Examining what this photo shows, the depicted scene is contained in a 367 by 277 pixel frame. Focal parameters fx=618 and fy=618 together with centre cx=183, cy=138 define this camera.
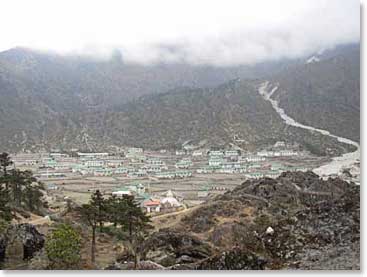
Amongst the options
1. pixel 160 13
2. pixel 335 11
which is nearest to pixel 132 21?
pixel 160 13

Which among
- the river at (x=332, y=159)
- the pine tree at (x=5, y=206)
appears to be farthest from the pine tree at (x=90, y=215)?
the river at (x=332, y=159)

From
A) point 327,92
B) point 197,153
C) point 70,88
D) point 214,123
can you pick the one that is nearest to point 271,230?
point 197,153

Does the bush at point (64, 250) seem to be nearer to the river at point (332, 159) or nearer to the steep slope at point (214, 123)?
the steep slope at point (214, 123)

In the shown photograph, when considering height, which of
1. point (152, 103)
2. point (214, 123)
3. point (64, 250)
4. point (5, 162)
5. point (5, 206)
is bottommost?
point (64, 250)

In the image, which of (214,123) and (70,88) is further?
(70,88)

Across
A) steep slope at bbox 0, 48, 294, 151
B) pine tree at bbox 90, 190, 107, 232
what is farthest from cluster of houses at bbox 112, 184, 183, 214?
steep slope at bbox 0, 48, 294, 151

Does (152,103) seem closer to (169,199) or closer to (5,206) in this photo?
(169,199)
